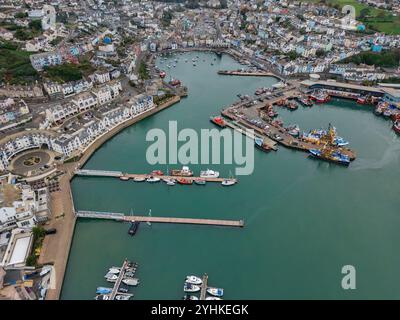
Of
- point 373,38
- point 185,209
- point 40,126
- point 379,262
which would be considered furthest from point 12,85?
point 373,38

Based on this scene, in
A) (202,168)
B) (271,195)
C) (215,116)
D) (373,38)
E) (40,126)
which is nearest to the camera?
(271,195)

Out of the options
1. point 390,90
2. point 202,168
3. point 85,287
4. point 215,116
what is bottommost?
point 85,287

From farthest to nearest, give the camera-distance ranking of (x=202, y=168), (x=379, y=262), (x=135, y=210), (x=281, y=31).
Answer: (x=281, y=31) → (x=202, y=168) → (x=135, y=210) → (x=379, y=262)

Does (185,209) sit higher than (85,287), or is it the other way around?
(185,209)

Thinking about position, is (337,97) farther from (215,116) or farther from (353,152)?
(215,116)

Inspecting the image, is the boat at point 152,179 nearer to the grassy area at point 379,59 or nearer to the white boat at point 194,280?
the white boat at point 194,280

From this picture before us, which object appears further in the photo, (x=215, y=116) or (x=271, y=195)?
(x=215, y=116)

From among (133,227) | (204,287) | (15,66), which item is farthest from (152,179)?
(15,66)
